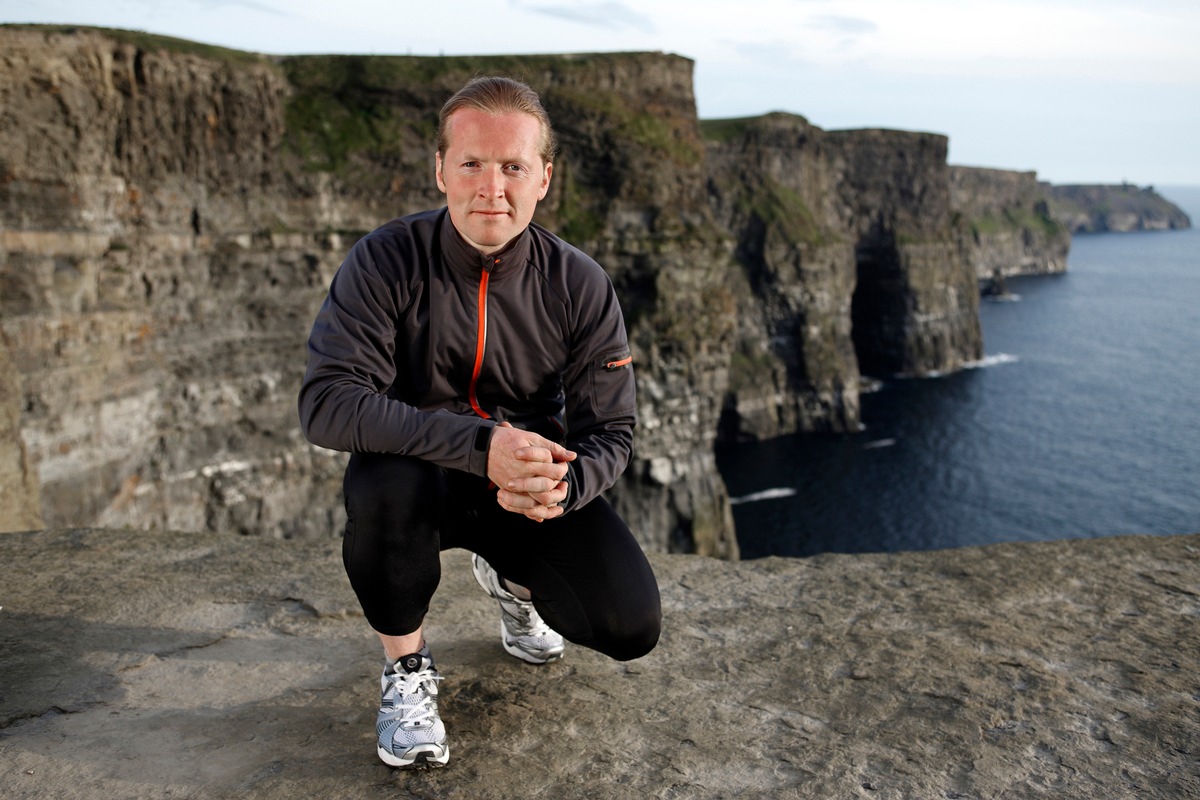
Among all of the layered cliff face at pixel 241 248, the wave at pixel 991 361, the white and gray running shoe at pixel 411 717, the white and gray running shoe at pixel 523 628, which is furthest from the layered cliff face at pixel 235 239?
the wave at pixel 991 361

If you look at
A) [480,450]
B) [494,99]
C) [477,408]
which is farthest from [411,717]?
[494,99]

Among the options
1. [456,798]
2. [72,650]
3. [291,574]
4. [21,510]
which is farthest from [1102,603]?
[21,510]

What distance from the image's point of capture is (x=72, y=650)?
15.6 ft

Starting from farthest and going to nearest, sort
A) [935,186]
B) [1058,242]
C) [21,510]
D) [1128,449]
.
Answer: [1058,242], [935,186], [1128,449], [21,510]

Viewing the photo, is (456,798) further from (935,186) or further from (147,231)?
(935,186)

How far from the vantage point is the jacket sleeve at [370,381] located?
360cm

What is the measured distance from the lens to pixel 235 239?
1081 inches

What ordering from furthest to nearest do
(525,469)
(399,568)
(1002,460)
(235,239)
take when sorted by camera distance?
(1002,460)
(235,239)
(399,568)
(525,469)

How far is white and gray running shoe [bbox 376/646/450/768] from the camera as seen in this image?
11.7ft

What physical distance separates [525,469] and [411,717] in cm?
115

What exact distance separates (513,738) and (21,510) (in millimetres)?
8480

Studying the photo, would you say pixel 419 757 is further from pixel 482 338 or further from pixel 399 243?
pixel 399 243

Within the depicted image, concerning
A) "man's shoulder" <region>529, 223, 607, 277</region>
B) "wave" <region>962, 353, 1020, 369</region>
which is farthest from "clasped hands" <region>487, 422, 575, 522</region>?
"wave" <region>962, 353, 1020, 369</region>

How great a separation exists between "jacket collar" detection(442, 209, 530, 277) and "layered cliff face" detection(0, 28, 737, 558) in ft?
71.3
